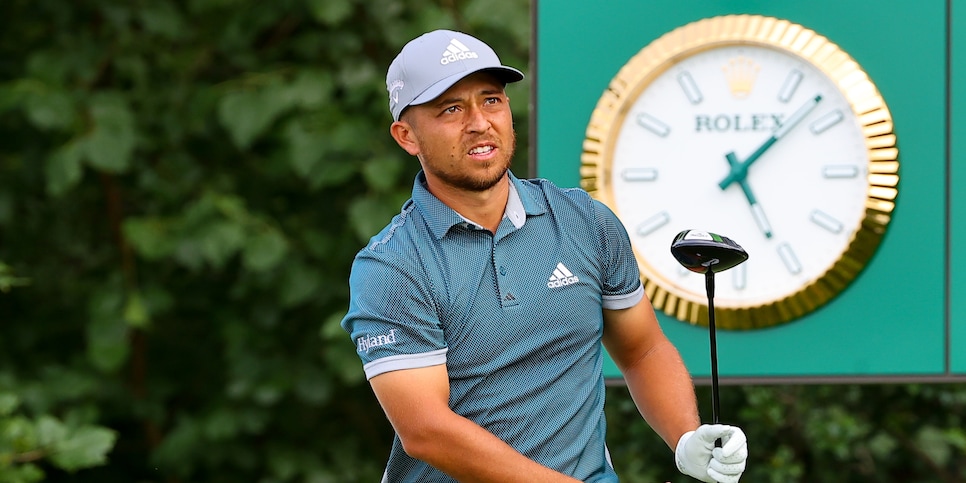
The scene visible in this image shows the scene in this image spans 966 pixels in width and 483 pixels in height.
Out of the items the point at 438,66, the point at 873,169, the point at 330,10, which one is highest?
the point at 330,10

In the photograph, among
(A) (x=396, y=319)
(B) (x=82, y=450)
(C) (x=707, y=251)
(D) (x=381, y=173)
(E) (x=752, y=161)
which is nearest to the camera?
(A) (x=396, y=319)

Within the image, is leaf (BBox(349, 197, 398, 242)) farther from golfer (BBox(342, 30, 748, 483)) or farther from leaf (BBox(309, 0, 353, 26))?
golfer (BBox(342, 30, 748, 483))

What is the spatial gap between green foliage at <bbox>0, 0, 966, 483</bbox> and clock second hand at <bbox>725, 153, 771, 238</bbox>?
0.94m

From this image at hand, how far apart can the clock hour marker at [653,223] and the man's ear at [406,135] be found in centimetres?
114

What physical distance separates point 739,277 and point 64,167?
6.67 ft

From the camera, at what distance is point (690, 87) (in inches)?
126

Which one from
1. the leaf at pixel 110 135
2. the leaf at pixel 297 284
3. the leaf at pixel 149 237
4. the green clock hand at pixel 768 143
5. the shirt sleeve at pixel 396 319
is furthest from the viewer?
the leaf at pixel 297 284

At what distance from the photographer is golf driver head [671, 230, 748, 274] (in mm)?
2102

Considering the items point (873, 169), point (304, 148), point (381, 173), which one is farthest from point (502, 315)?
point (304, 148)

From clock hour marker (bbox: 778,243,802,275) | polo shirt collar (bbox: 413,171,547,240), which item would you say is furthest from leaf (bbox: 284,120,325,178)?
polo shirt collar (bbox: 413,171,547,240)

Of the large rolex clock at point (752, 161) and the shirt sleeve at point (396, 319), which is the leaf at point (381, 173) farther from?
the shirt sleeve at point (396, 319)

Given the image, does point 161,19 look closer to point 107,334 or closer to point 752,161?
point 107,334

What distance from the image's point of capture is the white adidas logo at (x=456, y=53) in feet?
6.77

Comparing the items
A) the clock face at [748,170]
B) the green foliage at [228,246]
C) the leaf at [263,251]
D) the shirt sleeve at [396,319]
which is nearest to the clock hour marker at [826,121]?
the clock face at [748,170]
